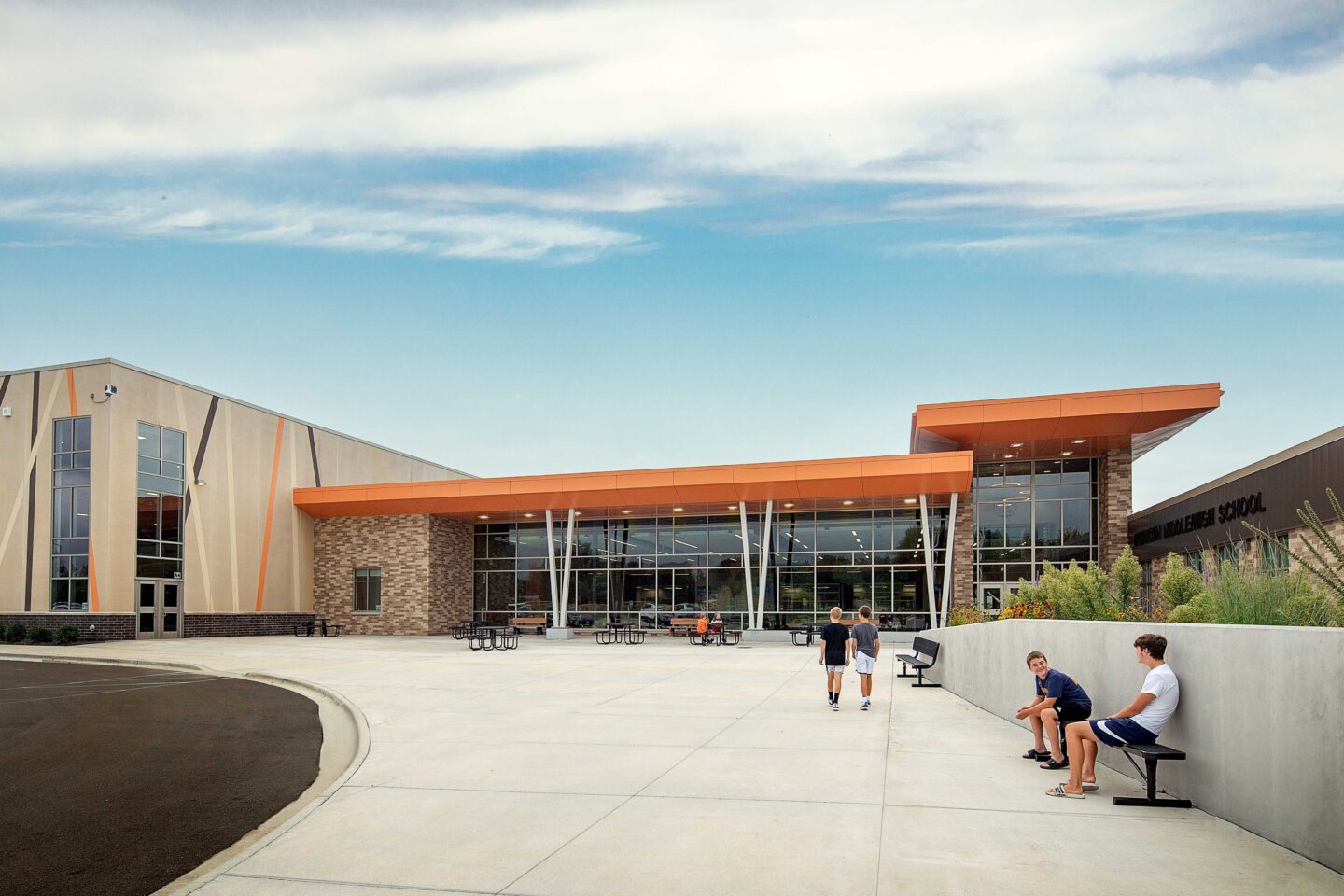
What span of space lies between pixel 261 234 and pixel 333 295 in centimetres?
772

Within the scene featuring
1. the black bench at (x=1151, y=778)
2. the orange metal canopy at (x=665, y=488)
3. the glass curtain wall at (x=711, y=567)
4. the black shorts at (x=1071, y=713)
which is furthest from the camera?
the glass curtain wall at (x=711, y=567)

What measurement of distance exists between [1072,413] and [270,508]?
29370mm

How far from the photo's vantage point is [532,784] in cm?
828

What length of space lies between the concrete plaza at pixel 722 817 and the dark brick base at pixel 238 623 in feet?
80.9

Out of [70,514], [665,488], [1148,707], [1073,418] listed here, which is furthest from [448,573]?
[1148,707]

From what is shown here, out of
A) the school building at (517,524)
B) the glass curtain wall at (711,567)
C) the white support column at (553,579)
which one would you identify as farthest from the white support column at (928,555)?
the white support column at (553,579)

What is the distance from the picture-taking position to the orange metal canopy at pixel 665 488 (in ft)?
101

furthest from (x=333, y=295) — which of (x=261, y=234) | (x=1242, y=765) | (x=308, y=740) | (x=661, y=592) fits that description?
(x=1242, y=765)

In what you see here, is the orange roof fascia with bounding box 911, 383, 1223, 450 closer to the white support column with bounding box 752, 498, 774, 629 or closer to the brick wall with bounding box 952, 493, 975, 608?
the brick wall with bounding box 952, 493, 975, 608

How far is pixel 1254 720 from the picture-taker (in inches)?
254

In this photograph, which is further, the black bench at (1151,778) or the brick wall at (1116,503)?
the brick wall at (1116,503)

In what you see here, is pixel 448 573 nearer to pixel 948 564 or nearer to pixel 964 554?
pixel 948 564

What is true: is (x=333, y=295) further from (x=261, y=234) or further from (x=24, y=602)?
(x=24, y=602)

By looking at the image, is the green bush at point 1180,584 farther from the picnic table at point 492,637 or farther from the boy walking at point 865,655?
the picnic table at point 492,637
